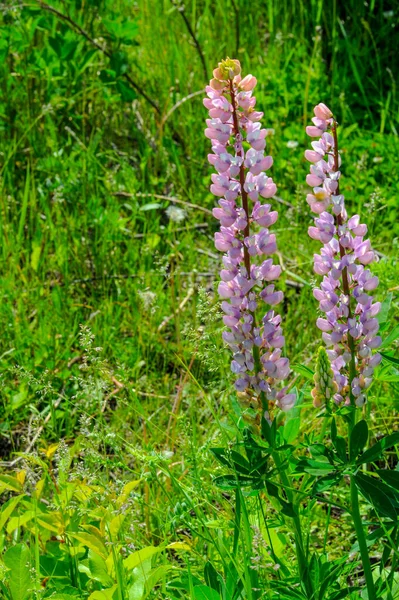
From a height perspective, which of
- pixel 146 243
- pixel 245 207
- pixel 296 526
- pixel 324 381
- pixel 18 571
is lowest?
pixel 146 243

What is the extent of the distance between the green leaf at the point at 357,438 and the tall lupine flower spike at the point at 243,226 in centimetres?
13

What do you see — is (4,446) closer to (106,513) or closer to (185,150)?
(106,513)

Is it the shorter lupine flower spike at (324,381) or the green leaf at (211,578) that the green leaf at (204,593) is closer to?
the green leaf at (211,578)

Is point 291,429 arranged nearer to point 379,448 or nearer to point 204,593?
point 379,448

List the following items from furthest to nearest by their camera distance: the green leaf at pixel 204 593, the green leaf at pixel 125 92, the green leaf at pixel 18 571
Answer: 1. the green leaf at pixel 125 92
2. the green leaf at pixel 18 571
3. the green leaf at pixel 204 593

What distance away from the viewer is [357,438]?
1.44 metres

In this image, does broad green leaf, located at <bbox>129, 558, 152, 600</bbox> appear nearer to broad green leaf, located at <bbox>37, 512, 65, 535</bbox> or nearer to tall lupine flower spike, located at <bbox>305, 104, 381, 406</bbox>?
broad green leaf, located at <bbox>37, 512, 65, 535</bbox>

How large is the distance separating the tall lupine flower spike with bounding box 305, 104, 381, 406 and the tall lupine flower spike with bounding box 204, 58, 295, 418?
8 cm

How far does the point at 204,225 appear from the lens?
11.3 ft

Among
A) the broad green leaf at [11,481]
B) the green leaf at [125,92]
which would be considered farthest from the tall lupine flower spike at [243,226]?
the green leaf at [125,92]

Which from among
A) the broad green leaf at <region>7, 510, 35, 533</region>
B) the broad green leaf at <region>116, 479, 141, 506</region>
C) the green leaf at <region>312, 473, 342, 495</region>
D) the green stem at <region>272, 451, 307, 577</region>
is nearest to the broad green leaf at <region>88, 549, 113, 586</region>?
the broad green leaf at <region>116, 479, 141, 506</region>

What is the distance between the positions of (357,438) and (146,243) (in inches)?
76.3

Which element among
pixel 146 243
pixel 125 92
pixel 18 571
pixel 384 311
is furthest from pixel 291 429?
pixel 125 92

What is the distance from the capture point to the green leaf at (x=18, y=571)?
1630mm
